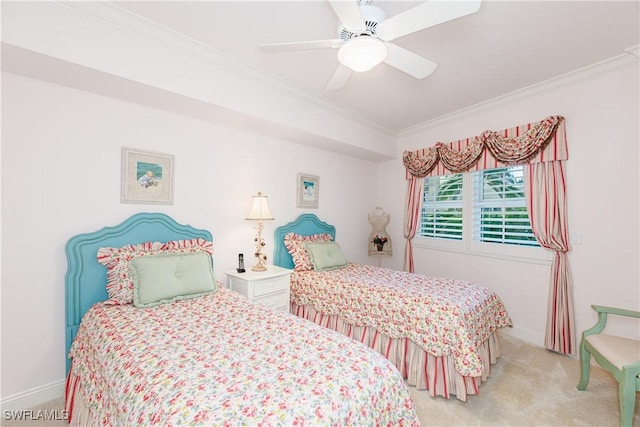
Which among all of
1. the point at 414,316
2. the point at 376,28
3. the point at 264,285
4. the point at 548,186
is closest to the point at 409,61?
the point at 376,28

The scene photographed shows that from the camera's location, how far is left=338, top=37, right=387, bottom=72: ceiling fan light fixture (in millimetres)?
1562

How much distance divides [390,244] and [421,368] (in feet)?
7.41

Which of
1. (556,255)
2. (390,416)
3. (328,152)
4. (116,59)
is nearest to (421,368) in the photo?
(390,416)

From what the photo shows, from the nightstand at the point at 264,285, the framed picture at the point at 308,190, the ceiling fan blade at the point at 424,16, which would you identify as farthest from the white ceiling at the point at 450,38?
the nightstand at the point at 264,285

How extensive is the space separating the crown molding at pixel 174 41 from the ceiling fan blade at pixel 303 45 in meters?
0.85

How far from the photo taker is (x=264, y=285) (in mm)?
2768

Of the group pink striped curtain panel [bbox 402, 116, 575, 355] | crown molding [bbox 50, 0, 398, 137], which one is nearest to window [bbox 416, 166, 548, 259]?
pink striped curtain panel [bbox 402, 116, 575, 355]

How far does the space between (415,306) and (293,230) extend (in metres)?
1.79

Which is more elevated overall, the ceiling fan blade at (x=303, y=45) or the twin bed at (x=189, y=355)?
the ceiling fan blade at (x=303, y=45)

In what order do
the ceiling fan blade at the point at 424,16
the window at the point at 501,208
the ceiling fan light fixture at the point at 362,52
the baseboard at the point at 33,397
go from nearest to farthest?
the ceiling fan blade at the point at 424,16 → the ceiling fan light fixture at the point at 362,52 → the baseboard at the point at 33,397 → the window at the point at 501,208

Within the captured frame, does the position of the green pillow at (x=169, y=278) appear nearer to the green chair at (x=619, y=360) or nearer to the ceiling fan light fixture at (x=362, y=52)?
the ceiling fan light fixture at (x=362, y=52)

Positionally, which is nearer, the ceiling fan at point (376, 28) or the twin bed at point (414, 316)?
the ceiling fan at point (376, 28)

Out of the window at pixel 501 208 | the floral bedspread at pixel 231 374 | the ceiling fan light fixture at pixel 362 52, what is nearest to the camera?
the floral bedspread at pixel 231 374

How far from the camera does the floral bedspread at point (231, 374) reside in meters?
1.00
